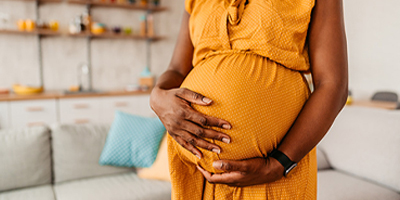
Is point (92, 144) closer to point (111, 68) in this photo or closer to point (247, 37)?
point (247, 37)

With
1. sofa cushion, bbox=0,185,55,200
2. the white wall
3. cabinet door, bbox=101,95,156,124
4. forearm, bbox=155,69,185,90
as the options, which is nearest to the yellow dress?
forearm, bbox=155,69,185,90

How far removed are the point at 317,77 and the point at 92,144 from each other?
1734 mm

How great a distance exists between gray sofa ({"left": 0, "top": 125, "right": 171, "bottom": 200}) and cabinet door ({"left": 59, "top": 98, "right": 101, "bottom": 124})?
4.55ft

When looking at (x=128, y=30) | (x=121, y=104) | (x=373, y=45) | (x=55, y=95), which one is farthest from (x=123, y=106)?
(x=373, y=45)

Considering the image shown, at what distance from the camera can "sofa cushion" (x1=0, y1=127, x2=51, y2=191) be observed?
1861 millimetres

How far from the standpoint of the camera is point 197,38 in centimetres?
79

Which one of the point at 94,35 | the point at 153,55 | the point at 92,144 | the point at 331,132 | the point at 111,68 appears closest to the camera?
the point at 92,144

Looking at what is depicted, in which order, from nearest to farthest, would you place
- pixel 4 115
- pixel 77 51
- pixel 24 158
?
pixel 24 158 → pixel 4 115 → pixel 77 51

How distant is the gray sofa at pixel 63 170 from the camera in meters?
1.80

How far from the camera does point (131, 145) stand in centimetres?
205

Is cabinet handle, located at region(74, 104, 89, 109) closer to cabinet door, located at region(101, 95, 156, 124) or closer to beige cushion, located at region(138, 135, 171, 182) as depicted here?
cabinet door, located at region(101, 95, 156, 124)

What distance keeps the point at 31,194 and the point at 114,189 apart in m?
0.48

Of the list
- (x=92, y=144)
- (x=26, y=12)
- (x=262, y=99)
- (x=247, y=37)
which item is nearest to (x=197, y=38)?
(x=247, y=37)

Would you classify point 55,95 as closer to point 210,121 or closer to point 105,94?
point 105,94
